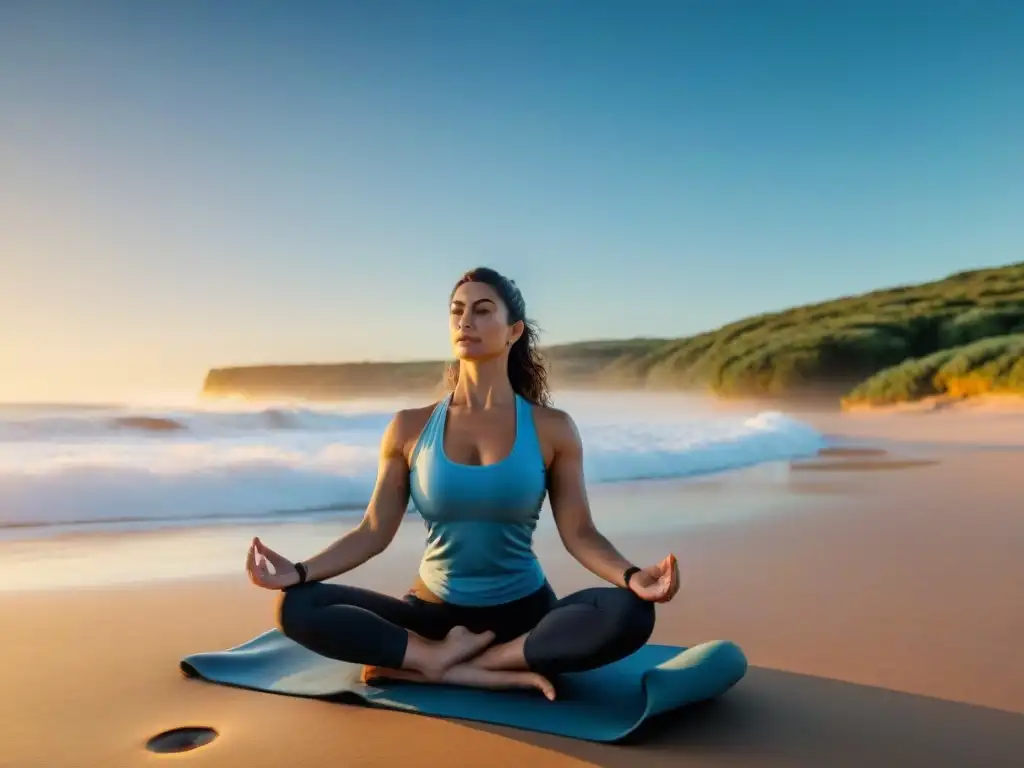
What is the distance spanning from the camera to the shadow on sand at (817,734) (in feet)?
7.14

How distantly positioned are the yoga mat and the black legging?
0.10 metres

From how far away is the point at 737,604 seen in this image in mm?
3785

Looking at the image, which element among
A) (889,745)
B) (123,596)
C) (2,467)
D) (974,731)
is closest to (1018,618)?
(974,731)

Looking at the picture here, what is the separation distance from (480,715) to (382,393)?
1282 inches

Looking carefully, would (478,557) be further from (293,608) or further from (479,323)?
(479,323)

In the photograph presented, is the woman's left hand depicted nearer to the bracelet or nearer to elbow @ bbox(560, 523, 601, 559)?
the bracelet

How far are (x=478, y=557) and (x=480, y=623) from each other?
0.65ft

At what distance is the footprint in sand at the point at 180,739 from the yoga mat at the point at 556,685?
30 cm

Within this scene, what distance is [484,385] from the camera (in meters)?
2.85

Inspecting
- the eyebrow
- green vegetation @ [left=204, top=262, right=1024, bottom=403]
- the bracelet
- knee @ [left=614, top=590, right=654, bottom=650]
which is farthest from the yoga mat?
green vegetation @ [left=204, top=262, right=1024, bottom=403]

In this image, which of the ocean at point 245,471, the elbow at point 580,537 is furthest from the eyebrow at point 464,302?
the ocean at point 245,471

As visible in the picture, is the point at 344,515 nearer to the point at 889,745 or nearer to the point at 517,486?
the point at 517,486

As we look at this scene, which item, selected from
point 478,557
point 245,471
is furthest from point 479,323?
point 245,471

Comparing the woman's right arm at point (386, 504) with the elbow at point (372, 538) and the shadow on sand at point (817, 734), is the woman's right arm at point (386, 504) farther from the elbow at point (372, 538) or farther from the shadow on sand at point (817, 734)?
the shadow on sand at point (817, 734)
